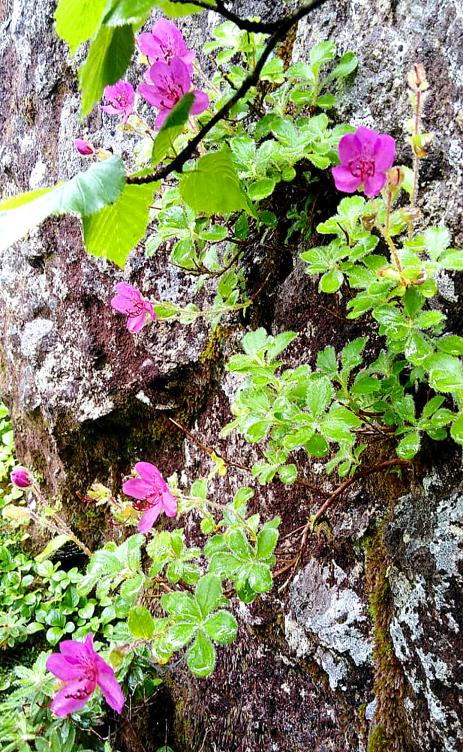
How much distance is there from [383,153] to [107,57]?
0.44 metres

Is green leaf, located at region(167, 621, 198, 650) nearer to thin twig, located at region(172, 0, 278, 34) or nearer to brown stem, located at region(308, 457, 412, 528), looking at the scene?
brown stem, located at region(308, 457, 412, 528)

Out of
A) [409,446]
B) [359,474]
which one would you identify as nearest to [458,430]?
[409,446]

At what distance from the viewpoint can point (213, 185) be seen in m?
0.65

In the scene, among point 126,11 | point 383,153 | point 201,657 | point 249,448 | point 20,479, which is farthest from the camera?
point 249,448

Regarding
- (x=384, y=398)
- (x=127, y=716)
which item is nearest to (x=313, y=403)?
(x=384, y=398)

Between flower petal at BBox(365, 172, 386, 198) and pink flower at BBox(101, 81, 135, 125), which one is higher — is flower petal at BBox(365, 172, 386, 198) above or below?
below

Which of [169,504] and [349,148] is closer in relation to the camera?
[349,148]

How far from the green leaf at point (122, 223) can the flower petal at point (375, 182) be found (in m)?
0.34

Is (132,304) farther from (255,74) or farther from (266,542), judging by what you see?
(255,74)

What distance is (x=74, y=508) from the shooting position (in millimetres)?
2184

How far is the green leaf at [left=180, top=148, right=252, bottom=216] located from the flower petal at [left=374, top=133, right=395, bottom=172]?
23cm

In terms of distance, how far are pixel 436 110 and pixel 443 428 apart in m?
0.56

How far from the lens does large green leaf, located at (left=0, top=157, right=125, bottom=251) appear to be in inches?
14.8

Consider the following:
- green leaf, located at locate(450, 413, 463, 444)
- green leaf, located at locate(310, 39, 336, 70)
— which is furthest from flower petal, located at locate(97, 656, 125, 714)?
green leaf, located at locate(310, 39, 336, 70)
